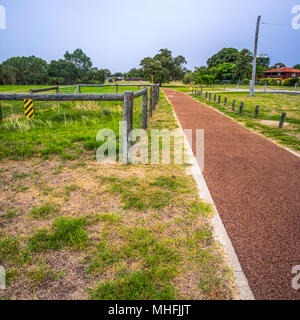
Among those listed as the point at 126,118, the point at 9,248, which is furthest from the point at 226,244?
the point at 126,118

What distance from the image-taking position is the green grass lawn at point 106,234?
2057mm

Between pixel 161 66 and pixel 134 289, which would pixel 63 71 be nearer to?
pixel 161 66

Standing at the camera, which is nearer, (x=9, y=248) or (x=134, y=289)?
(x=134, y=289)

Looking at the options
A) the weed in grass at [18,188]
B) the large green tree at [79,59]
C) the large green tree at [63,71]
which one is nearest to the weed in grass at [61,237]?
the weed in grass at [18,188]

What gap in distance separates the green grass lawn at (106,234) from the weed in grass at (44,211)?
0.01 metres

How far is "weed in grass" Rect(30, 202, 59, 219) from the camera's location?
10.1 ft

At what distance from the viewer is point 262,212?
321cm

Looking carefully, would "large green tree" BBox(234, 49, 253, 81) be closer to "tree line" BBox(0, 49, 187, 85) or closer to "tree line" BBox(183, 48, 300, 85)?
"tree line" BBox(183, 48, 300, 85)

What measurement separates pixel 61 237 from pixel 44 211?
27.7 inches

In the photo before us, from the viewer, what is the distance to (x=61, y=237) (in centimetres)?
265

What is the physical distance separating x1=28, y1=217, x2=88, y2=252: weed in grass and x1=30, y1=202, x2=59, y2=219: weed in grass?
298 mm
